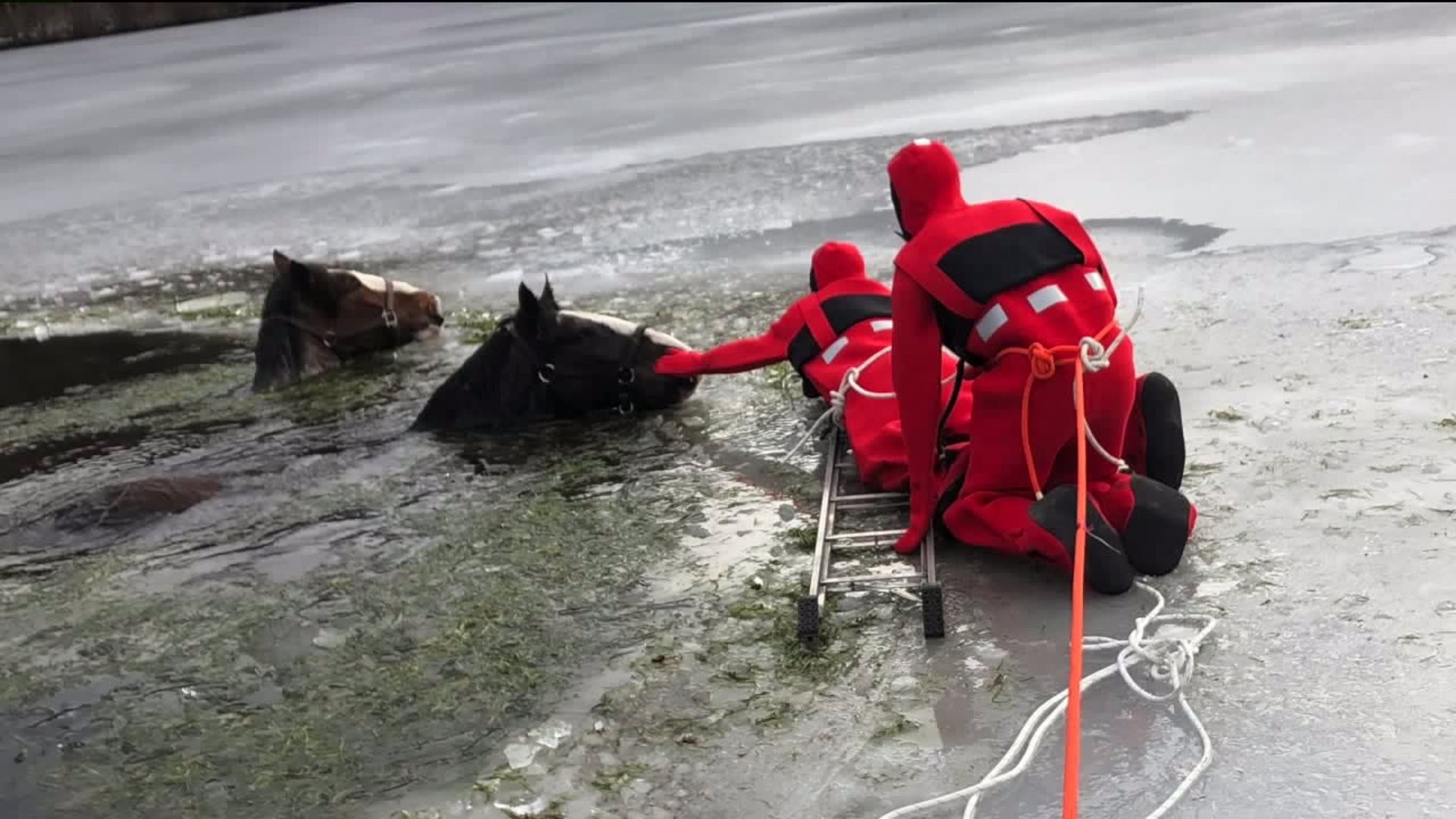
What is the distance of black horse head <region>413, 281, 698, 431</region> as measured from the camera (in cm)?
556

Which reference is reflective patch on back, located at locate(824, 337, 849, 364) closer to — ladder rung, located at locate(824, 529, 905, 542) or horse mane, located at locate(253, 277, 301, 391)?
ladder rung, located at locate(824, 529, 905, 542)

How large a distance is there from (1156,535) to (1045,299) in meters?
0.67

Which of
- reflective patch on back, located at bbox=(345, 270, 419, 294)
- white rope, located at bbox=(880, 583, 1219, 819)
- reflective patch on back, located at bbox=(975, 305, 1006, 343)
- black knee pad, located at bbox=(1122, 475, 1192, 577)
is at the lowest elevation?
white rope, located at bbox=(880, 583, 1219, 819)

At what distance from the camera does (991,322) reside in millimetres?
3721

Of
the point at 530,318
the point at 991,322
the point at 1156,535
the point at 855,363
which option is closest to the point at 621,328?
the point at 530,318

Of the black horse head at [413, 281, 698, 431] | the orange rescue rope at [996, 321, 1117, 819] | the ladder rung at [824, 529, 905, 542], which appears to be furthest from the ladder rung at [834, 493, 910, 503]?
the black horse head at [413, 281, 698, 431]

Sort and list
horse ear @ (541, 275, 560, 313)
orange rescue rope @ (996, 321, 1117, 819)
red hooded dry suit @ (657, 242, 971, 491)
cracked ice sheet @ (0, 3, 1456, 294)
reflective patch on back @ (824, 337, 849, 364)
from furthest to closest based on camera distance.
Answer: cracked ice sheet @ (0, 3, 1456, 294) < horse ear @ (541, 275, 560, 313) < reflective patch on back @ (824, 337, 849, 364) < red hooded dry suit @ (657, 242, 971, 491) < orange rescue rope @ (996, 321, 1117, 819)

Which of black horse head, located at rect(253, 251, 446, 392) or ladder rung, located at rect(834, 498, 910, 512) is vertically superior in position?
black horse head, located at rect(253, 251, 446, 392)

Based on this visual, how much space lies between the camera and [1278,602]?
3393 mm

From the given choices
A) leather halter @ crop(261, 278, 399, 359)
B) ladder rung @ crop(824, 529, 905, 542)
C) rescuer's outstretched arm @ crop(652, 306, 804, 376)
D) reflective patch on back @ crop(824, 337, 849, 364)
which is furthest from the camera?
leather halter @ crop(261, 278, 399, 359)

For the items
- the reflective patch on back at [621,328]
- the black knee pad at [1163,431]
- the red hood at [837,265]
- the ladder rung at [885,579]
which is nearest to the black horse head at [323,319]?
the reflective patch on back at [621,328]

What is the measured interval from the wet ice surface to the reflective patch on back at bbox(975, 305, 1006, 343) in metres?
0.63

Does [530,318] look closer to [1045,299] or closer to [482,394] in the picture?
[482,394]

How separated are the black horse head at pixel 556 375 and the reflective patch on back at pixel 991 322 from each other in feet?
6.51
